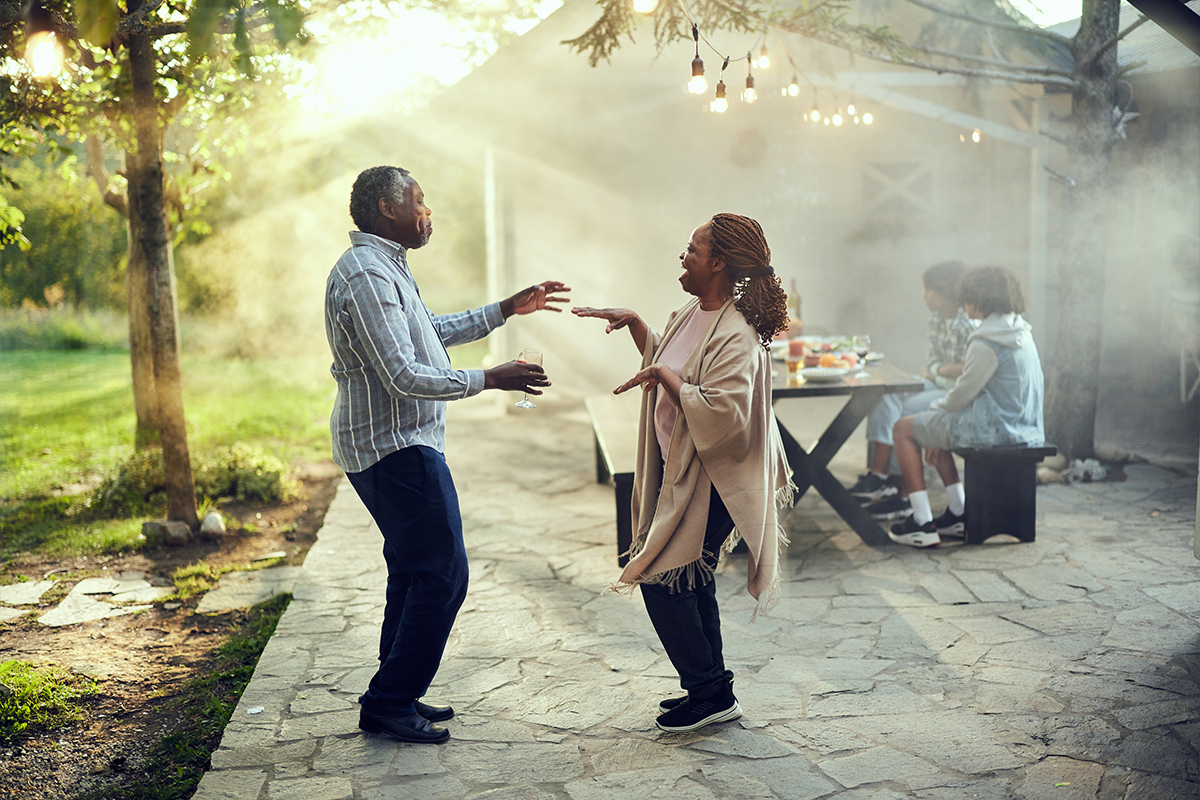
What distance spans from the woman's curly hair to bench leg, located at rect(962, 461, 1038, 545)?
9.33ft

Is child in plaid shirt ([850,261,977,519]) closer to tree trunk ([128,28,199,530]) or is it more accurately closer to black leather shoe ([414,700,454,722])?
black leather shoe ([414,700,454,722])

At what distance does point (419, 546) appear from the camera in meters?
3.16

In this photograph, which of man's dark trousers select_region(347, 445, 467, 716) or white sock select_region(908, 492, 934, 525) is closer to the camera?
man's dark trousers select_region(347, 445, 467, 716)

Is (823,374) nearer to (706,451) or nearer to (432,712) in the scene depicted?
(706,451)

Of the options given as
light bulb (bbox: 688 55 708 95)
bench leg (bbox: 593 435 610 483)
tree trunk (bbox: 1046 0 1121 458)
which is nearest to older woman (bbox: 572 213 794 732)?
light bulb (bbox: 688 55 708 95)

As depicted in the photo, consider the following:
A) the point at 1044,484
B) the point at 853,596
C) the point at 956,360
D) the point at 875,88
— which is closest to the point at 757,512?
the point at 853,596

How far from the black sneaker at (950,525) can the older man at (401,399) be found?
11.8ft

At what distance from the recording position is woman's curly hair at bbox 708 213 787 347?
10.3 ft

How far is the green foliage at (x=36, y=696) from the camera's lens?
359 centimetres

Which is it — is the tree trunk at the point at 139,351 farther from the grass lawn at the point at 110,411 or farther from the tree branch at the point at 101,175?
the grass lawn at the point at 110,411

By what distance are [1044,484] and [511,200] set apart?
21.6ft

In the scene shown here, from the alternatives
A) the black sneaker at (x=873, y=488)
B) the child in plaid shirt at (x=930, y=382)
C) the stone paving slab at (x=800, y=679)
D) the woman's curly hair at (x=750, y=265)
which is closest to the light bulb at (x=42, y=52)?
the woman's curly hair at (x=750, y=265)

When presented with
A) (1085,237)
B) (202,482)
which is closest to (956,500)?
(1085,237)

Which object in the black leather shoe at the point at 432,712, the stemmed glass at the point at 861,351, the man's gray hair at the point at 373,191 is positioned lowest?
the black leather shoe at the point at 432,712
